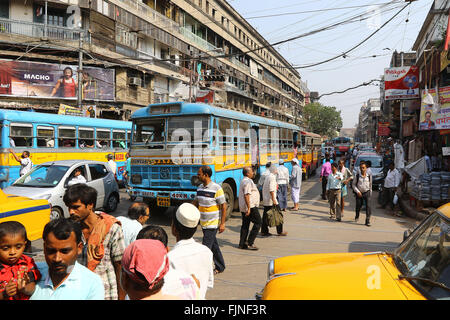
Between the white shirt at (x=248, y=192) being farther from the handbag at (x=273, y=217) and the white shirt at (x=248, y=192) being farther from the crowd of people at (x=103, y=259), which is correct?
the crowd of people at (x=103, y=259)

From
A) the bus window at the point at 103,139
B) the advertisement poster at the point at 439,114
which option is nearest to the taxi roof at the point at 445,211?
the advertisement poster at the point at 439,114

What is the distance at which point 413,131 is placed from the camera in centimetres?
2350

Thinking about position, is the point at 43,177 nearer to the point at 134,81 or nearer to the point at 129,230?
the point at 129,230

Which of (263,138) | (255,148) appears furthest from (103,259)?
(263,138)

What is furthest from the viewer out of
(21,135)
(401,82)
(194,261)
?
(401,82)

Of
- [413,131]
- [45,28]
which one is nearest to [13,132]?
[45,28]

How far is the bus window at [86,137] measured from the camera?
14461mm

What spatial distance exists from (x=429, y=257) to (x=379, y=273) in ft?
1.79

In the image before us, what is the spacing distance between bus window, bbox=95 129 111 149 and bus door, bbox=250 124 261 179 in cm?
794

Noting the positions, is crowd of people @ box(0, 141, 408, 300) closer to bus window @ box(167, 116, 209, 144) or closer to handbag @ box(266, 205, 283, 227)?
handbag @ box(266, 205, 283, 227)

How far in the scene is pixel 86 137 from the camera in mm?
14844

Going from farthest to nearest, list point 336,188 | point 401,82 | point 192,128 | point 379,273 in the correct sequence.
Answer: point 401,82
point 336,188
point 192,128
point 379,273

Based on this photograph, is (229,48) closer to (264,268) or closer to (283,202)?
(283,202)

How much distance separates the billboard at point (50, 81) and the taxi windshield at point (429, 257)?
78.0 ft
